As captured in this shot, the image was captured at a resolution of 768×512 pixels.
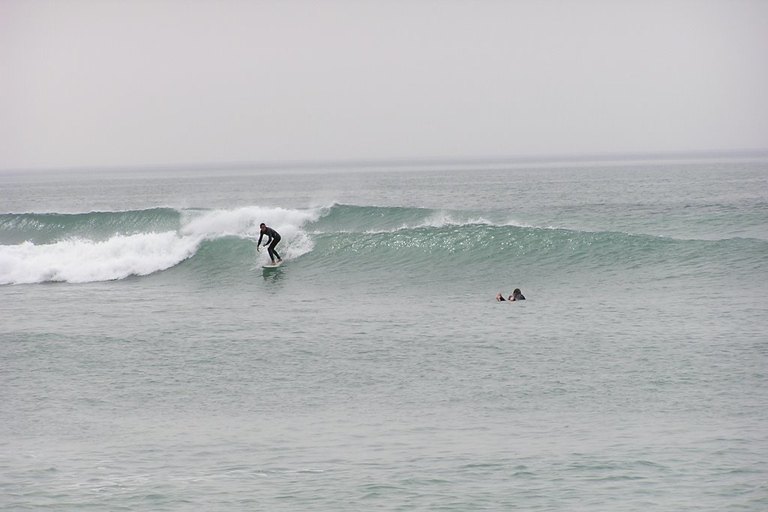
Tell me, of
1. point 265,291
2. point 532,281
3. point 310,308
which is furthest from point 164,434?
point 532,281

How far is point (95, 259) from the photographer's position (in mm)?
30172

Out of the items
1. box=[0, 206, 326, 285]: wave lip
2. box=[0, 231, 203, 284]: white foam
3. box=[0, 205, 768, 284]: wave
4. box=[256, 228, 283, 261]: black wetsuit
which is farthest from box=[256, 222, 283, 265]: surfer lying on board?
box=[0, 231, 203, 284]: white foam

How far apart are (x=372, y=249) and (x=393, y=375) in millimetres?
14165

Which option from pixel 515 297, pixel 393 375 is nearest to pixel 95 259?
pixel 515 297

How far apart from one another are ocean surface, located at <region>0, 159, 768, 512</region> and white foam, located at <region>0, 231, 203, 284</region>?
5.2 inches

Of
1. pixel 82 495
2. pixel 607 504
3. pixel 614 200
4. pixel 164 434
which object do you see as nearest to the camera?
pixel 607 504

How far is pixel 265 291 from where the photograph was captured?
24.3m

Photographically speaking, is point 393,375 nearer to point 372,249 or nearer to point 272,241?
point 372,249

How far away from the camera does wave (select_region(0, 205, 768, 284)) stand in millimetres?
25109

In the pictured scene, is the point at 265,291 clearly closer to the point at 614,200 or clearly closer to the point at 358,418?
the point at 358,418

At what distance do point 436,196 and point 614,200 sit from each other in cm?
2058

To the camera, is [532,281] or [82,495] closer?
[82,495]

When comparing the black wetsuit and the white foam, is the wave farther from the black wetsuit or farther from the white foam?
the black wetsuit

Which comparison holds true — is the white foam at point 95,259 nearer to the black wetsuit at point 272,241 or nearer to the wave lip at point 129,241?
the wave lip at point 129,241
